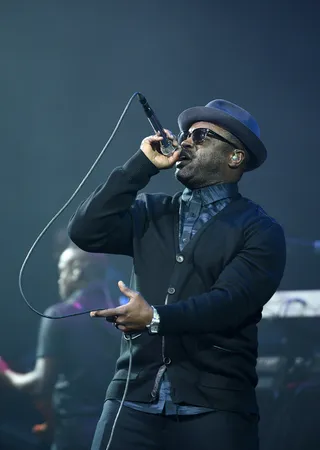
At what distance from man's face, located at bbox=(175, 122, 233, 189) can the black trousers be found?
2.84 ft

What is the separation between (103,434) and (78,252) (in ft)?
8.26

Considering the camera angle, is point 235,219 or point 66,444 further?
point 66,444

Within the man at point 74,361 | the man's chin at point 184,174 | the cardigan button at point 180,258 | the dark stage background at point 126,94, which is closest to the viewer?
the cardigan button at point 180,258

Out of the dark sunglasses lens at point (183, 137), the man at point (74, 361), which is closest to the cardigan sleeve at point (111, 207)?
the dark sunglasses lens at point (183, 137)

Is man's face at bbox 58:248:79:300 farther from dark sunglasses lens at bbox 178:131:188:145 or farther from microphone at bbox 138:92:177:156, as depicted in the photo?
microphone at bbox 138:92:177:156

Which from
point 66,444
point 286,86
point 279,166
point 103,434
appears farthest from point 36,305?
point 103,434

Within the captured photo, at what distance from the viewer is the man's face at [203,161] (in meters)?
2.71

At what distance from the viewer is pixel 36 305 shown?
207 inches

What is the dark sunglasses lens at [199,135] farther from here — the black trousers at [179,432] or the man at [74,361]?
the man at [74,361]

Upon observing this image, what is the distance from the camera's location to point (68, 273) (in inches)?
189

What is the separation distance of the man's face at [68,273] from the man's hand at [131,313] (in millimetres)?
2644

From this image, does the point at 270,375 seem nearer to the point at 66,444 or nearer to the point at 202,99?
the point at 66,444

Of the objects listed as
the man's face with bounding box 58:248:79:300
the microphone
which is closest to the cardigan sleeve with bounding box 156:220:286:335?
the microphone

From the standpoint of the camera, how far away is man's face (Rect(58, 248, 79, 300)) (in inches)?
188
